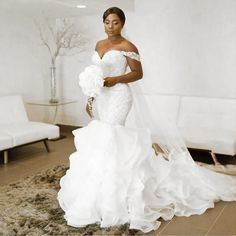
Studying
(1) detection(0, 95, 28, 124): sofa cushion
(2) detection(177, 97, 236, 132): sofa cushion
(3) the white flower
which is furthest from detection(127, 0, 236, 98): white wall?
(3) the white flower

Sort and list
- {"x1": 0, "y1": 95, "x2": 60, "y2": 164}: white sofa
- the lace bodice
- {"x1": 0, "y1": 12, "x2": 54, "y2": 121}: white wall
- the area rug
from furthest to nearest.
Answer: {"x1": 0, "y1": 12, "x2": 54, "y2": 121}: white wall → {"x1": 0, "y1": 95, "x2": 60, "y2": 164}: white sofa → the lace bodice → the area rug

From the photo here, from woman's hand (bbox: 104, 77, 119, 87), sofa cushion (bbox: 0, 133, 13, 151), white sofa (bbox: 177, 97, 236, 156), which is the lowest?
sofa cushion (bbox: 0, 133, 13, 151)

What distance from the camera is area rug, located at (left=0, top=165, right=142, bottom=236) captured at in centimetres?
265

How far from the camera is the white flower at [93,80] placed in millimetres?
2729

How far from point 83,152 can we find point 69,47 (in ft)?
11.9

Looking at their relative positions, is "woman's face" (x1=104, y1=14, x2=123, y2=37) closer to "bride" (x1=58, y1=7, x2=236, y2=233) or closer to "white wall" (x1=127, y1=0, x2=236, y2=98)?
"bride" (x1=58, y1=7, x2=236, y2=233)

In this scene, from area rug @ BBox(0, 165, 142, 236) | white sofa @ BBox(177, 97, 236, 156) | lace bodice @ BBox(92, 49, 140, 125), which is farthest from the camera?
white sofa @ BBox(177, 97, 236, 156)

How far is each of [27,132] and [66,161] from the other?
0.70 m

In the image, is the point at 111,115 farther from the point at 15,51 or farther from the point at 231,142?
the point at 15,51

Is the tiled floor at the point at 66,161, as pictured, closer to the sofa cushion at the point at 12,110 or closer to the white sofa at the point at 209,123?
the sofa cushion at the point at 12,110

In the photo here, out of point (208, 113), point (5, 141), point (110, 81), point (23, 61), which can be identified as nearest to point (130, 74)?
point (110, 81)

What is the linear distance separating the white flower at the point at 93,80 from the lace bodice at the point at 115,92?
0.13m

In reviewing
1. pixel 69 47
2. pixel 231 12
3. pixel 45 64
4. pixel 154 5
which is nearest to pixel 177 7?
pixel 154 5

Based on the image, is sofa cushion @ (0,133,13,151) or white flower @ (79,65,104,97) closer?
white flower @ (79,65,104,97)
